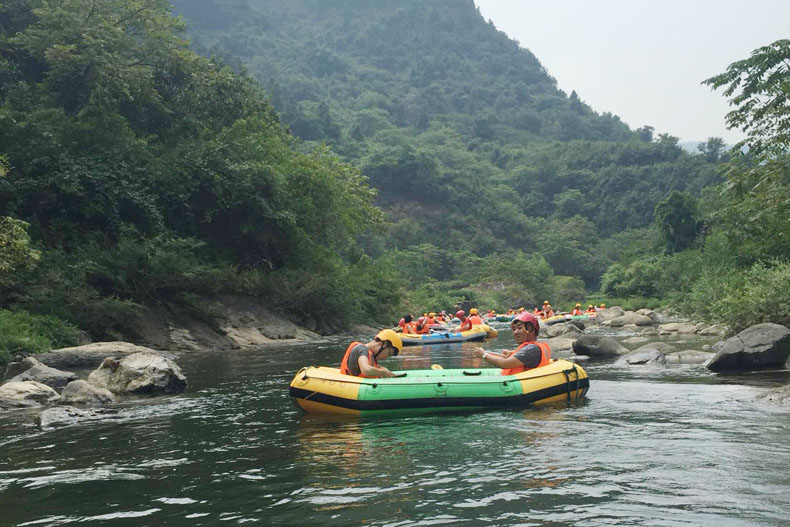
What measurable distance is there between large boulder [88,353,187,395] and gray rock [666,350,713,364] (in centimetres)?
920

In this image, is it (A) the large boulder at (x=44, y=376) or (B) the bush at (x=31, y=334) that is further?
(B) the bush at (x=31, y=334)

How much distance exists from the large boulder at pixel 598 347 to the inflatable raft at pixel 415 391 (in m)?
6.81

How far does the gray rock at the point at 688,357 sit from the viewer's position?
1469 centimetres

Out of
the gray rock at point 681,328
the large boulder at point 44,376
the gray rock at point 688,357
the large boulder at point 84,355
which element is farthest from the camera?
the gray rock at point 681,328

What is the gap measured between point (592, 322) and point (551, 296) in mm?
25687

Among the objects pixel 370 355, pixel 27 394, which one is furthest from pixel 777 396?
pixel 27 394

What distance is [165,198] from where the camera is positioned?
24156 mm

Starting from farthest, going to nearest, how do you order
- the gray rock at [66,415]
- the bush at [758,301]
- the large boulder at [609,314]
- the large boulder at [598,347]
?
the large boulder at [609,314], the large boulder at [598,347], the bush at [758,301], the gray rock at [66,415]

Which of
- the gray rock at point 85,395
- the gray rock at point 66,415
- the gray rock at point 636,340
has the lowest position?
the gray rock at point 66,415

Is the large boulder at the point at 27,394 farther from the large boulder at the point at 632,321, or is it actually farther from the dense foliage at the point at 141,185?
the large boulder at the point at 632,321

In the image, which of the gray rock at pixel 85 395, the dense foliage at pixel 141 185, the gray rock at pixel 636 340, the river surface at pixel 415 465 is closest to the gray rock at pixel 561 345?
the gray rock at pixel 636 340

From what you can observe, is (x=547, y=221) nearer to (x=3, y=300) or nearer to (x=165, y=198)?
(x=165, y=198)

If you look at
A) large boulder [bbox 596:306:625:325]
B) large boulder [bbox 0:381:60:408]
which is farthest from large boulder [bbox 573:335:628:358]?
large boulder [bbox 596:306:625:325]

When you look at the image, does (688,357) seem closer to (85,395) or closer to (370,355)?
(370,355)
